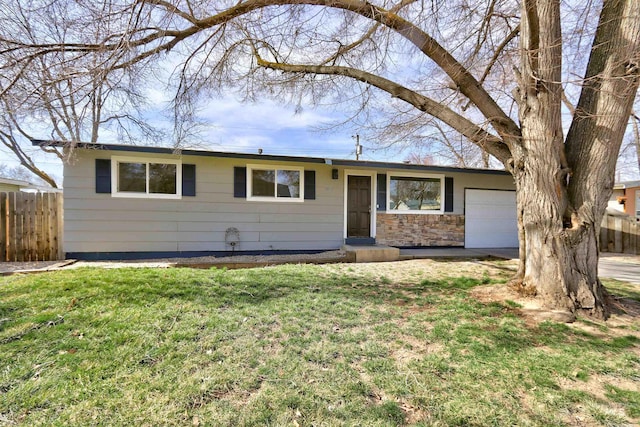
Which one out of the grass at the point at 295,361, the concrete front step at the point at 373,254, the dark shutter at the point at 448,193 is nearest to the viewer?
the grass at the point at 295,361

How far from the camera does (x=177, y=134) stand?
630 cm

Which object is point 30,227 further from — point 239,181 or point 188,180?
point 239,181

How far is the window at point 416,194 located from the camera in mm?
8898

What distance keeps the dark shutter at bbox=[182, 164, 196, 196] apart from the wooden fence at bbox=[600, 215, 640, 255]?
11654mm

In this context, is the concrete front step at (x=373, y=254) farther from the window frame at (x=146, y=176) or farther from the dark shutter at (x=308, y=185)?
the window frame at (x=146, y=176)

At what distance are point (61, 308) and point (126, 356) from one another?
1.54 metres

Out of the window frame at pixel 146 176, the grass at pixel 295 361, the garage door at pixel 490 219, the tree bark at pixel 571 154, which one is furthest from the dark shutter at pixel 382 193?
the window frame at pixel 146 176

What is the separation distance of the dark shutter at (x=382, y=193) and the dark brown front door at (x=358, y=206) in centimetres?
27

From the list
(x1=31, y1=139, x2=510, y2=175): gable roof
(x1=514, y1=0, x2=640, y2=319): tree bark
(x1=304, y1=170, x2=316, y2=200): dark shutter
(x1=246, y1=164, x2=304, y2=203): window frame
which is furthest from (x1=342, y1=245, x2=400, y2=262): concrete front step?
(x1=514, y1=0, x2=640, y2=319): tree bark

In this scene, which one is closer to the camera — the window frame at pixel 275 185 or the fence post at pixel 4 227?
the fence post at pixel 4 227

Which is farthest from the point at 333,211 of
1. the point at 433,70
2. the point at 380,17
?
the point at 380,17

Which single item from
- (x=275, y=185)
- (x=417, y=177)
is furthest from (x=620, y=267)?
(x=275, y=185)

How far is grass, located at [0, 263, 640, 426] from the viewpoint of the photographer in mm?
1826

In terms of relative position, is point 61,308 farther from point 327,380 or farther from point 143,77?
point 143,77
